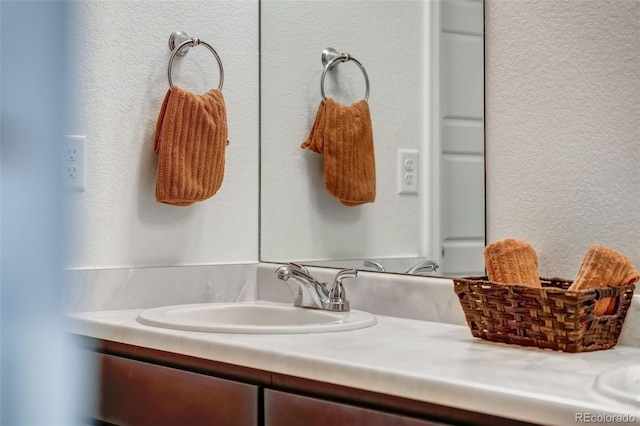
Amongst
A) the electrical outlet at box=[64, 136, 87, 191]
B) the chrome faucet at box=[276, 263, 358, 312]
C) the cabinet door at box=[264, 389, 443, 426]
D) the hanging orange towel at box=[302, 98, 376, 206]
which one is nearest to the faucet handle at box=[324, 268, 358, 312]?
the chrome faucet at box=[276, 263, 358, 312]

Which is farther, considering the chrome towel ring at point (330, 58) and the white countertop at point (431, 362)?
the chrome towel ring at point (330, 58)

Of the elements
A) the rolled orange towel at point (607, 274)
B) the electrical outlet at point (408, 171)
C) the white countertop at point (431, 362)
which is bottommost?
the white countertop at point (431, 362)

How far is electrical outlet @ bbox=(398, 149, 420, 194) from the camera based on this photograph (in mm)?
1688

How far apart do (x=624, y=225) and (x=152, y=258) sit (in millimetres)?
1008

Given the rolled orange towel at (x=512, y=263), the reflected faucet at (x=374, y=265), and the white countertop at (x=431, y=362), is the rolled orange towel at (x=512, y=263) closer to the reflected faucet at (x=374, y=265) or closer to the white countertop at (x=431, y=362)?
the white countertop at (x=431, y=362)

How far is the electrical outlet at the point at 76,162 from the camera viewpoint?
→ 5.58 ft

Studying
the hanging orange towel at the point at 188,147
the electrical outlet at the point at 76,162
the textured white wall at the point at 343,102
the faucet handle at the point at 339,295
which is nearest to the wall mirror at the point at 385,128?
the textured white wall at the point at 343,102

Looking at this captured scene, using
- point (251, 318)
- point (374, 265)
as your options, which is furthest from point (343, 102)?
point (251, 318)

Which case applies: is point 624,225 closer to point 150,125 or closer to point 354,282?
→ point 354,282

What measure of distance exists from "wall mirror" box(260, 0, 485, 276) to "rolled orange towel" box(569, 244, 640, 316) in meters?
0.29

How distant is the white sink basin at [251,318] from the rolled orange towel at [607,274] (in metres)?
0.42

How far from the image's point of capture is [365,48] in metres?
1.86

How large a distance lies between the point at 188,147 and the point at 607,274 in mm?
934

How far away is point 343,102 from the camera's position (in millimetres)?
1892
